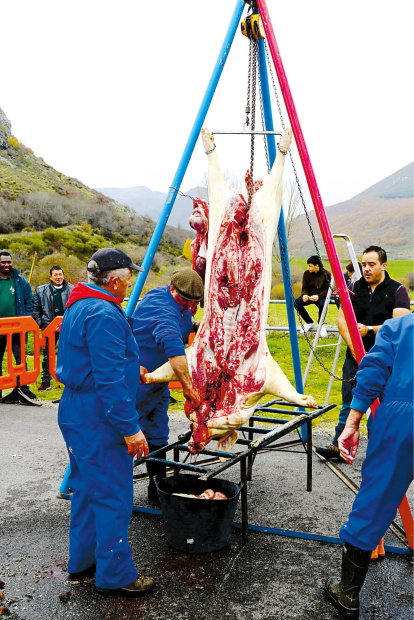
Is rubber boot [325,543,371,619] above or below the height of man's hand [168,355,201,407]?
below

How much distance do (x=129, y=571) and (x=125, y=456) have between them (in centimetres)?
64

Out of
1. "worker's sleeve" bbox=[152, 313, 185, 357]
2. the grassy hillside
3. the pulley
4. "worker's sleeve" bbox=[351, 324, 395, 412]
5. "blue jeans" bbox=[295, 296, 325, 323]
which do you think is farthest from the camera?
the grassy hillside

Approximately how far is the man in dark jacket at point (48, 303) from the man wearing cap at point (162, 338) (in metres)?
4.71

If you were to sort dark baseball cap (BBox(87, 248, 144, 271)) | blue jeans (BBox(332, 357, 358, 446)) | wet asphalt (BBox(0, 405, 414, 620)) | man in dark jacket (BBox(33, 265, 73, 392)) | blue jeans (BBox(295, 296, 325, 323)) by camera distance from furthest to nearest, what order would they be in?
blue jeans (BBox(295, 296, 325, 323)) → man in dark jacket (BBox(33, 265, 73, 392)) → blue jeans (BBox(332, 357, 358, 446)) → dark baseball cap (BBox(87, 248, 144, 271)) → wet asphalt (BBox(0, 405, 414, 620))

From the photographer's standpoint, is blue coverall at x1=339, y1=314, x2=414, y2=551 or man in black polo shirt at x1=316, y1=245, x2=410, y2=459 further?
man in black polo shirt at x1=316, y1=245, x2=410, y2=459

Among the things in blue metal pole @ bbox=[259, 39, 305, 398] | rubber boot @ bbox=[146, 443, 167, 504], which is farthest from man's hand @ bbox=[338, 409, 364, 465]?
blue metal pole @ bbox=[259, 39, 305, 398]

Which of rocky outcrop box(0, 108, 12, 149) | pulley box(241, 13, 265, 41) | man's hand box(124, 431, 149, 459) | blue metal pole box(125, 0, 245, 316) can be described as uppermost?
rocky outcrop box(0, 108, 12, 149)

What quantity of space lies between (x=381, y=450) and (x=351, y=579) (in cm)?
76

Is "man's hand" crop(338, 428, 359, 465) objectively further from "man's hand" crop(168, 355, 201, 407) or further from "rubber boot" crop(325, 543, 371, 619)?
"man's hand" crop(168, 355, 201, 407)

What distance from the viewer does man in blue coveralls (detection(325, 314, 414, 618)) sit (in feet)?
7.72

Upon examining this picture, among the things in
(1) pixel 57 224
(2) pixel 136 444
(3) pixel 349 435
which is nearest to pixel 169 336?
(2) pixel 136 444

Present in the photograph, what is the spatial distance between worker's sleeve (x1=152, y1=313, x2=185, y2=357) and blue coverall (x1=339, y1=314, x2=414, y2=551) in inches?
52.6

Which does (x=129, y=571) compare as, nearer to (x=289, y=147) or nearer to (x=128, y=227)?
(x=289, y=147)

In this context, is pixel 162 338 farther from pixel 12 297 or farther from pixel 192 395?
pixel 12 297
